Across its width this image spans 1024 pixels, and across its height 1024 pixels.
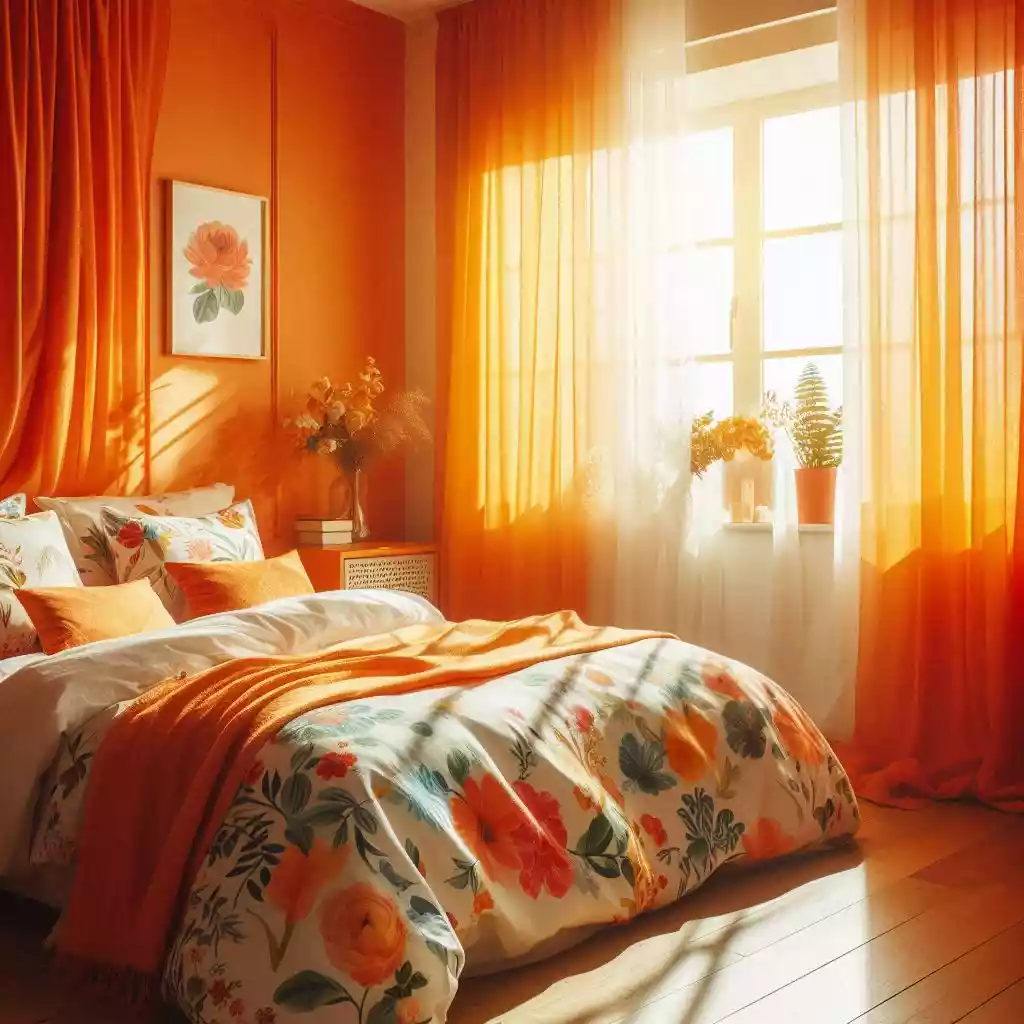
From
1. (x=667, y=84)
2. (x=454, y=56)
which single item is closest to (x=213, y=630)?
(x=667, y=84)

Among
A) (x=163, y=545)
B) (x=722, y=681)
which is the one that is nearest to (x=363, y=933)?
(x=722, y=681)

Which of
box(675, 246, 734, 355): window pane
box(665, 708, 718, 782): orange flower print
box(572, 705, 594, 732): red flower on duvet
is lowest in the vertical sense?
box(665, 708, 718, 782): orange flower print

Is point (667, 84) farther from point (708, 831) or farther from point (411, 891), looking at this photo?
point (411, 891)

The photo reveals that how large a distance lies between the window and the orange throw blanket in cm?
236

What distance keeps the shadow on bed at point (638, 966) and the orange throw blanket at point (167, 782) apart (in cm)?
57

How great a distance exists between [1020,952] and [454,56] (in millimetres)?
3876

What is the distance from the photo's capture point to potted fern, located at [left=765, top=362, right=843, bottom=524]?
14.7 ft

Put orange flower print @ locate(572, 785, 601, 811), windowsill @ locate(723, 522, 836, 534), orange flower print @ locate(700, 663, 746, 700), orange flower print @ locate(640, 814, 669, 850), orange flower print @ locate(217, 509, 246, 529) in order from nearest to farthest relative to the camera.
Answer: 1. orange flower print @ locate(572, 785, 601, 811)
2. orange flower print @ locate(640, 814, 669, 850)
3. orange flower print @ locate(700, 663, 746, 700)
4. orange flower print @ locate(217, 509, 246, 529)
5. windowsill @ locate(723, 522, 836, 534)

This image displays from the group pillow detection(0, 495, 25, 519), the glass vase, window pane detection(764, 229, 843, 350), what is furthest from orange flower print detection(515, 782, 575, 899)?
window pane detection(764, 229, 843, 350)

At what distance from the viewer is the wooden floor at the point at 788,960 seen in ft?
7.88

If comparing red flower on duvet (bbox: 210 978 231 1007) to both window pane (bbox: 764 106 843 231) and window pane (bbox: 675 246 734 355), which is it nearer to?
window pane (bbox: 675 246 734 355)

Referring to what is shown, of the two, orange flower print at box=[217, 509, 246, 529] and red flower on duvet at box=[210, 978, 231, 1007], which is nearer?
red flower on duvet at box=[210, 978, 231, 1007]

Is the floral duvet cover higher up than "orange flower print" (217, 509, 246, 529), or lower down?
lower down

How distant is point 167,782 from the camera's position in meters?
2.52
